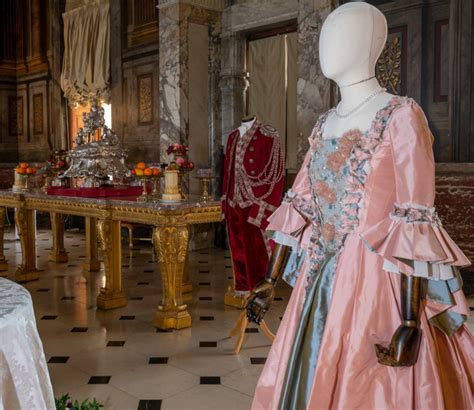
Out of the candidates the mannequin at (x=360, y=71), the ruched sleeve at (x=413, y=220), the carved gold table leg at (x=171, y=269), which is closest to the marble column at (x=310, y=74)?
the carved gold table leg at (x=171, y=269)

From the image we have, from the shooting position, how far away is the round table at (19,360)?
1.66 meters

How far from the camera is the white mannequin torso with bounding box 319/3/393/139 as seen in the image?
164cm

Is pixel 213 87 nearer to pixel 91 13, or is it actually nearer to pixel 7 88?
pixel 91 13

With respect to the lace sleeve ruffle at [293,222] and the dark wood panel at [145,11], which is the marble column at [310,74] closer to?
the dark wood panel at [145,11]

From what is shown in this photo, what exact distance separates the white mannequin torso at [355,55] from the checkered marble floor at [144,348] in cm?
194

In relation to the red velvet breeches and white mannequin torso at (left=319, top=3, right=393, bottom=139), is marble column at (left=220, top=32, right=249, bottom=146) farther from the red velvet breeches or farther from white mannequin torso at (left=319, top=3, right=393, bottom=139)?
white mannequin torso at (left=319, top=3, right=393, bottom=139)

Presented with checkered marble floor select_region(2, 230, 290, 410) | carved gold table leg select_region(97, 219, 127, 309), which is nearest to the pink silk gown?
checkered marble floor select_region(2, 230, 290, 410)

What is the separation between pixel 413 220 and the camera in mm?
1525

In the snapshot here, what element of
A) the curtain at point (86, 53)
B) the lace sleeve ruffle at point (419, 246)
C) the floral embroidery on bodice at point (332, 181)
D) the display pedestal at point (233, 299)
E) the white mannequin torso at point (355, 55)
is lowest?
the display pedestal at point (233, 299)

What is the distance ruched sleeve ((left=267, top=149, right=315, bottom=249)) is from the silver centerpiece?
404 centimetres

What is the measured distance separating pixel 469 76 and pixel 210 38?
4.07 m

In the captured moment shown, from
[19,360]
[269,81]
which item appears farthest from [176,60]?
[19,360]

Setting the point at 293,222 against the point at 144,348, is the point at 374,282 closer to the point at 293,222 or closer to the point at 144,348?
the point at 293,222

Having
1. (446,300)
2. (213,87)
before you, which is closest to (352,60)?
(446,300)
